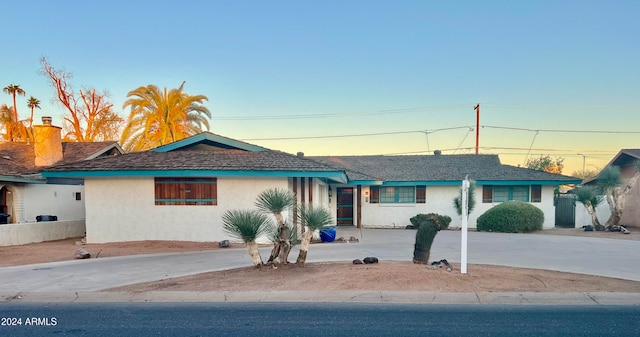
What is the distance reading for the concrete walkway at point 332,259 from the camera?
819cm

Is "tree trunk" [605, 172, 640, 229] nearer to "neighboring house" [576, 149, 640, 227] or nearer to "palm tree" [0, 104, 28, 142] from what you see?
"neighboring house" [576, 149, 640, 227]

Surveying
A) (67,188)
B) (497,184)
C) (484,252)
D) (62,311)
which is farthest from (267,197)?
(497,184)

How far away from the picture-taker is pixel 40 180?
1945cm

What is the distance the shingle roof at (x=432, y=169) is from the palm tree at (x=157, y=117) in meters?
10.1

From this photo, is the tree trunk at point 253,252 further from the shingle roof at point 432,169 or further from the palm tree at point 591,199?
the palm tree at point 591,199

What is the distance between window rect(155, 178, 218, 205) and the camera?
15.7m

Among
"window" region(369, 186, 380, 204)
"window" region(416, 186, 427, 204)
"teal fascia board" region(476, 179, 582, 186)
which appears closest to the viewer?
"teal fascia board" region(476, 179, 582, 186)

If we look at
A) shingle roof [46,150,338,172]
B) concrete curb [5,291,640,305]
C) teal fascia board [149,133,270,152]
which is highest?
teal fascia board [149,133,270,152]

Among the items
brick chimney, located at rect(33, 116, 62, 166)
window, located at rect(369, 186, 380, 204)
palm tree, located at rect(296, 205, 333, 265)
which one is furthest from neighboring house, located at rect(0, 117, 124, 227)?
window, located at rect(369, 186, 380, 204)

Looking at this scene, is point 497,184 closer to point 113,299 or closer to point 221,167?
point 221,167

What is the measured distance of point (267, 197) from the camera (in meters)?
9.62

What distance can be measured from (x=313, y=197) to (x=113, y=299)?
10809 mm

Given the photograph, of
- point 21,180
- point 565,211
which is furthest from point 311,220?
point 565,211

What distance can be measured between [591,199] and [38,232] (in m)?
25.5
